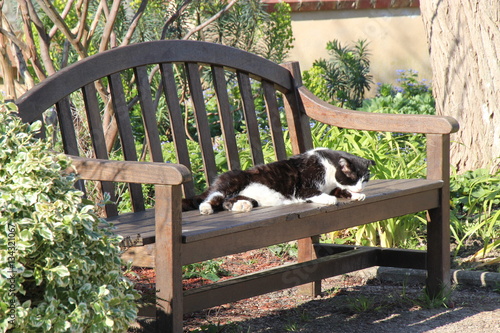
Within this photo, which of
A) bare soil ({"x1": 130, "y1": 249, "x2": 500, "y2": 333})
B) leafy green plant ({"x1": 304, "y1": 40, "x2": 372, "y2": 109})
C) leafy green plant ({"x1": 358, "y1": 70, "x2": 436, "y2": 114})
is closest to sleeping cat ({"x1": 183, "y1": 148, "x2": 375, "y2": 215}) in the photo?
bare soil ({"x1": 130, "y1": 249, "x2": 500, "y2": 333})

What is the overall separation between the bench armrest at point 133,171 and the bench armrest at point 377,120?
1458 millimetres

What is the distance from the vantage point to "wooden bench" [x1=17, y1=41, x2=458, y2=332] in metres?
2.28

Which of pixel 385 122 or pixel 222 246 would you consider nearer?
pixel 222 246

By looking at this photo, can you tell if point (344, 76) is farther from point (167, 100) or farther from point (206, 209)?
point (206, 209)

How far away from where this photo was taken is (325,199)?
9.53 feet

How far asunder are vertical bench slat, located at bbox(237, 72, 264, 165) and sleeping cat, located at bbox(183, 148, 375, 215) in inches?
15.8

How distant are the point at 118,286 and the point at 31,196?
41 centimetres

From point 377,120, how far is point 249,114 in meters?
0.65

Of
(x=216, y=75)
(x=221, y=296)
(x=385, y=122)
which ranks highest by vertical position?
(x=216, y=75)

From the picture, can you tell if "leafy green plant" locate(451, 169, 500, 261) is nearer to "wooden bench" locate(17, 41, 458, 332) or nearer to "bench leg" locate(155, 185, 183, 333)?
"wooden bench" locate(17, 41, 458, 332)

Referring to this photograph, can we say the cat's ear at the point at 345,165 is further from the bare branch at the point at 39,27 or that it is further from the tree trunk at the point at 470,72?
the tree trunk at the point at 470,72

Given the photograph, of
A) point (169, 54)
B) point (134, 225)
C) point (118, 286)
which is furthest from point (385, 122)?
point (118, 286)

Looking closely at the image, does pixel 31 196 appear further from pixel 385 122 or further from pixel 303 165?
pixel 385 122

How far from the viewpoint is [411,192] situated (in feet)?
10.5
